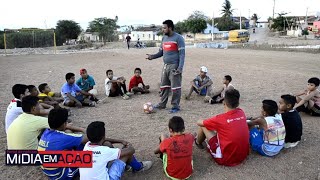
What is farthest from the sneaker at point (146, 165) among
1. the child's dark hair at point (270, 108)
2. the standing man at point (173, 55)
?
the standing man at point (173, 55)

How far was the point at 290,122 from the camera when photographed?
4648 mm

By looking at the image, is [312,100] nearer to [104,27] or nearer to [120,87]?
[120,87]

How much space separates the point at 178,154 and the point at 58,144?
1.56 m

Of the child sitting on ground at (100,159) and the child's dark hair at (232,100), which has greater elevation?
the child's dark hair at (232,100)

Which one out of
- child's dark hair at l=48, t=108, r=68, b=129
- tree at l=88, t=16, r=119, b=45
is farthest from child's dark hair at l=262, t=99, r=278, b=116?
tree at l=88, t=16, r=119, b=45

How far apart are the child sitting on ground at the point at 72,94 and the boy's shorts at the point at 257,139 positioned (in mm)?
4803

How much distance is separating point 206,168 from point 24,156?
271 centimetres

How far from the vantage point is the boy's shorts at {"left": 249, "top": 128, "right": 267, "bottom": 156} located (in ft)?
14.7

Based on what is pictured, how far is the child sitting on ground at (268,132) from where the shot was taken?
436 cm

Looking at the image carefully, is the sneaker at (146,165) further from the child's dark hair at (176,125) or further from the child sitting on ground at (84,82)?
the child sitting on ground at (84,82)

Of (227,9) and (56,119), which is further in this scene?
(227,9)

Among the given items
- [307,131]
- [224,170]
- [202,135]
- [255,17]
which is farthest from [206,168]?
[255,17]

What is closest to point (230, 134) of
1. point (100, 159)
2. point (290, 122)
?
point (290, 122)

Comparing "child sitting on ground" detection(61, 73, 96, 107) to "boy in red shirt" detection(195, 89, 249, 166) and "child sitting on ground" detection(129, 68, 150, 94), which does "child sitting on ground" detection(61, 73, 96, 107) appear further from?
"boy in red shirt" detection(195, 89, 249, 166)
